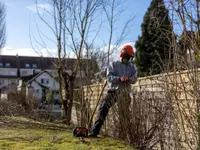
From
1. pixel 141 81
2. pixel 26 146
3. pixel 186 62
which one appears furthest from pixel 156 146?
pixel 141 81

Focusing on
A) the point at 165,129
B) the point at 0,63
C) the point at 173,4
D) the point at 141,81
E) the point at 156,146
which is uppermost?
the point at 0,63

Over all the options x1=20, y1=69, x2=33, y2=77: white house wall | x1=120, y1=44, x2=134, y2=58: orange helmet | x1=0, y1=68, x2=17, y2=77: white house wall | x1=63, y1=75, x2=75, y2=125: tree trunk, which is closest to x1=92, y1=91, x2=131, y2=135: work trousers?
x1=120, y1=44, x2=134, y2=58: orange helmet

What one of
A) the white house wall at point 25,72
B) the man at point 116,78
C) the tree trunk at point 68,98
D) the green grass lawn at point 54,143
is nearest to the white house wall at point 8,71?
the white house wall at point 25,72

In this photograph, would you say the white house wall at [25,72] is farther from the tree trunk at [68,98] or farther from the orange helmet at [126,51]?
the orange helmet at [126,51]

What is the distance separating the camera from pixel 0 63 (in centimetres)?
6406

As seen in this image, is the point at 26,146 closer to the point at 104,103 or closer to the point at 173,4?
the point at 104,103

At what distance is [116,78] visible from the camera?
4977 mm

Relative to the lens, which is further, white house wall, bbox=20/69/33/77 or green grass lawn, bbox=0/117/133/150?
white house wall, bbox=20/69/33/77

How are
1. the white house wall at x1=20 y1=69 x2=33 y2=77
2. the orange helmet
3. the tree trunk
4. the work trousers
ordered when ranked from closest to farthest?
the work trousers < the orange helmet < the tree trunk < the white house wall at x1=20 y1=69 x2=33 y2=77

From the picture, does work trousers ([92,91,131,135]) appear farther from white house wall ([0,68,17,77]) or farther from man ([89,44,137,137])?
white house wall ([0,68,17,77])

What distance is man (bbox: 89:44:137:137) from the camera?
4812 mm

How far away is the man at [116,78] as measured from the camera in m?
4.81

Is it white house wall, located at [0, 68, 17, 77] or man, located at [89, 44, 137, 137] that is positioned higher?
white house wall, located at [0, 68, 17, 77]

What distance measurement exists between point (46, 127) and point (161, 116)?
334cm
